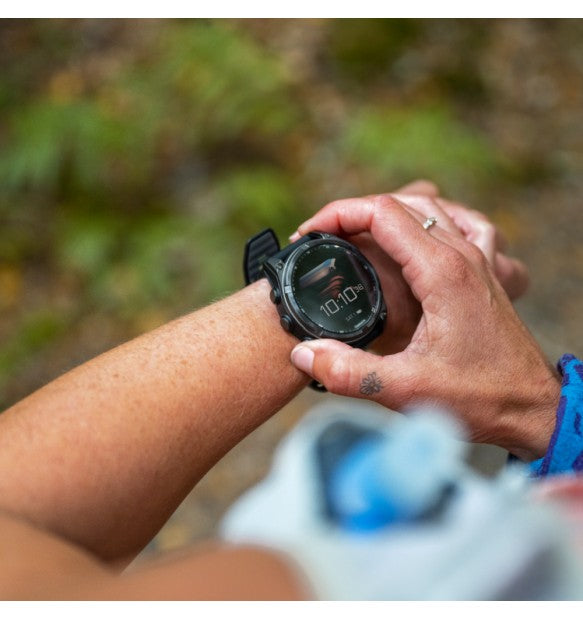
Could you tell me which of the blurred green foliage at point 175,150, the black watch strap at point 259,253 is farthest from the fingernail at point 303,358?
the blurred green foliage at point 175,150

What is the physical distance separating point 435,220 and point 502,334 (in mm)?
411

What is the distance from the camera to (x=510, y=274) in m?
2.38

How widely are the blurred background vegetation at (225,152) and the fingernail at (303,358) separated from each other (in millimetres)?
1581

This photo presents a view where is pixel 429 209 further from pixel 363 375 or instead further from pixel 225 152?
pixel 225 152

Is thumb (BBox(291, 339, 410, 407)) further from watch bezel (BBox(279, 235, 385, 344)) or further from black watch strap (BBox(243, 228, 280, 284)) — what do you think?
black watch strap (BBox(243, 228, 280, 284))

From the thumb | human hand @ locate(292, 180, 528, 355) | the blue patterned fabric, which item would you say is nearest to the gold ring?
human hand @ locate(292, 180, 528, 355)

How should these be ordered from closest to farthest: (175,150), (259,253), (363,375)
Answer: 1. (363,375)
2. (259,253)
3. (175,150)

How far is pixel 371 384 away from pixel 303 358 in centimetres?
21

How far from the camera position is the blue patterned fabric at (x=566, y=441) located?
63.7 inches

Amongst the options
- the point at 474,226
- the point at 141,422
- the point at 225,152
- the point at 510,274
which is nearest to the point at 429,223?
the point at 474,226

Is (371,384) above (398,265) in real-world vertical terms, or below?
below

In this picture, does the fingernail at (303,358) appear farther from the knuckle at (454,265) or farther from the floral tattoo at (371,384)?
the knuckle at (454,265)

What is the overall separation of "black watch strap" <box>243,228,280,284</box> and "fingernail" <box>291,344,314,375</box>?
33 cm

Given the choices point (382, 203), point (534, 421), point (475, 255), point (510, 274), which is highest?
point (382, 203)
